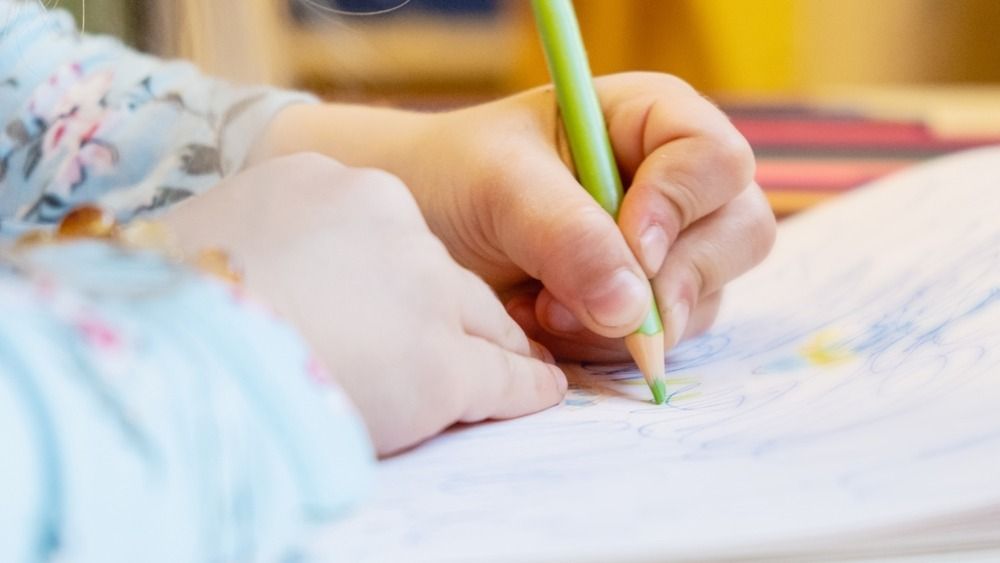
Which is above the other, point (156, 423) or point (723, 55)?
point (156, 423)

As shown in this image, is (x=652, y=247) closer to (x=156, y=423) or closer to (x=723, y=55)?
(x=156, y=423)

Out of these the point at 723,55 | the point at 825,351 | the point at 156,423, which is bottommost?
the point at 723,55

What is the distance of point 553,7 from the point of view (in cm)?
36

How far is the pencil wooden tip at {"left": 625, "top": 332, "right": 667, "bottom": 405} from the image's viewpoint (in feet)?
1.12

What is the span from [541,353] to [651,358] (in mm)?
36

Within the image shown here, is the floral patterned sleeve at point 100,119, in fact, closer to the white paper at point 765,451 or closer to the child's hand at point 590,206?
the child's hand at point 590,206

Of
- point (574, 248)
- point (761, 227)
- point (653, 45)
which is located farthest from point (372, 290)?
point (653, 45)

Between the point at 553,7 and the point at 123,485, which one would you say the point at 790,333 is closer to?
the point at 553,7

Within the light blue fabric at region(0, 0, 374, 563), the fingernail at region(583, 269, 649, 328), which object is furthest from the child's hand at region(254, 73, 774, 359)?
the light blue fabric at region(0, 0, 374, 563)

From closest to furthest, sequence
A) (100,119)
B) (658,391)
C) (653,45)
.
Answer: (658,391)
(100,119)
(653,45)

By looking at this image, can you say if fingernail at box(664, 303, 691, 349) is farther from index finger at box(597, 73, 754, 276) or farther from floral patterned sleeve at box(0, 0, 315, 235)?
floral patterned sleeve at box(0, 0, 315, 235)

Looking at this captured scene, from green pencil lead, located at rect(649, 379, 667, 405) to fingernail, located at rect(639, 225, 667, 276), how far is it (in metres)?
0.04

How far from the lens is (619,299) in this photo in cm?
34

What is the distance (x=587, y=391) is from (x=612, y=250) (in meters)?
0.05
